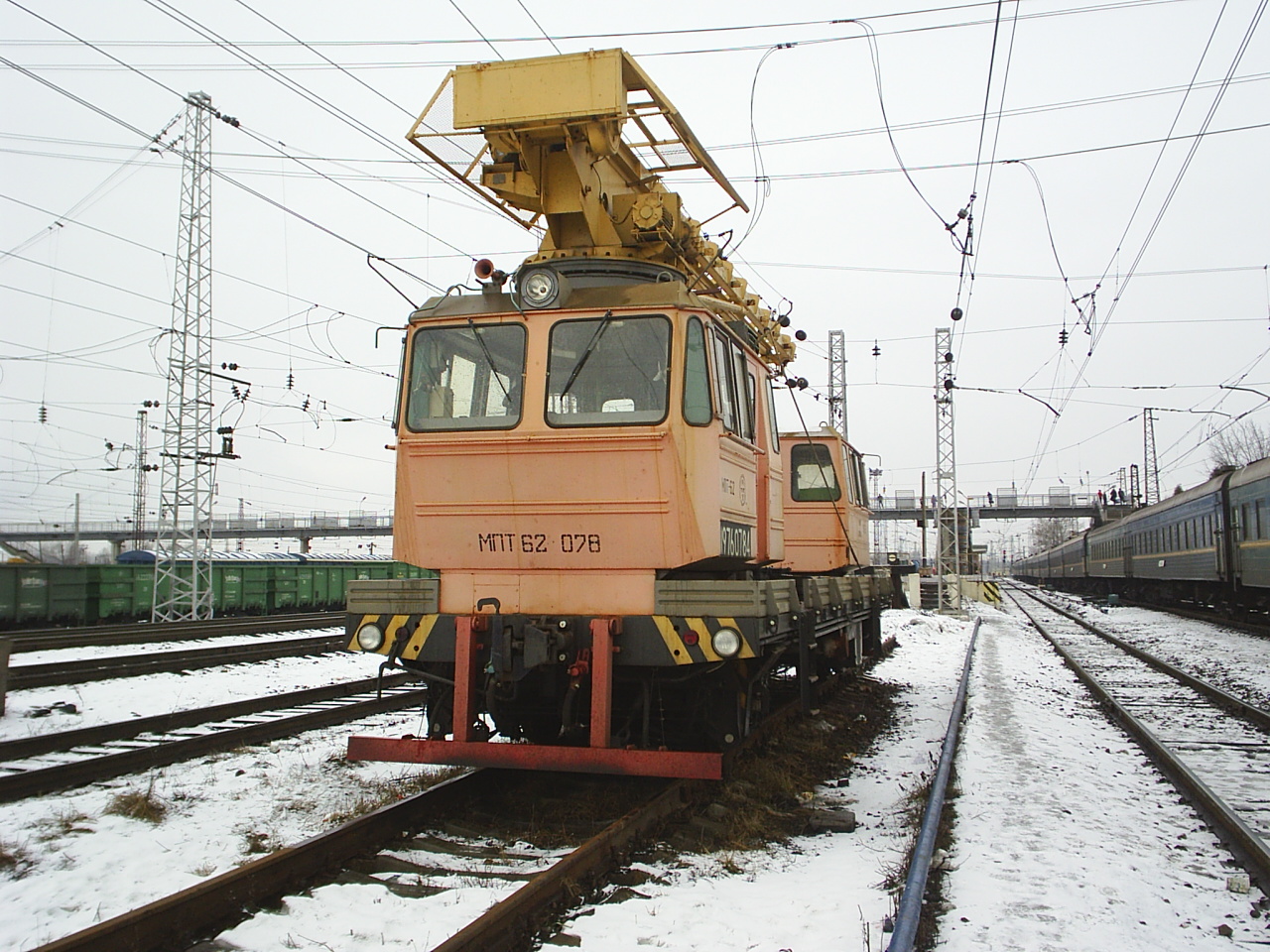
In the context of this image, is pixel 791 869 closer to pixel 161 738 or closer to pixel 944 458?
pixel 161 738

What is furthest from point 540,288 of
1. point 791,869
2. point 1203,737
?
point 1203,737

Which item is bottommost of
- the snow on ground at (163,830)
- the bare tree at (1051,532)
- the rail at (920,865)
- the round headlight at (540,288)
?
the snow on ground at (163,830)

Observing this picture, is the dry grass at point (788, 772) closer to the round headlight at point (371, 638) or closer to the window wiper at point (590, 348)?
the round headlight at point (371, 638)

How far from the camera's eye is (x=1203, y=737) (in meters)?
9.13

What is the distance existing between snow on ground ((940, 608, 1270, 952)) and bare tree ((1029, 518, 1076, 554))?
109 meters

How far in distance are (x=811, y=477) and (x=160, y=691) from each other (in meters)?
8.63

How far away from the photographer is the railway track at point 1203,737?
19.6ft

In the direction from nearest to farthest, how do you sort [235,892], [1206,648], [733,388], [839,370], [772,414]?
[235,892]
[733,388]
[772,414]
[1206,648]
[839,370]

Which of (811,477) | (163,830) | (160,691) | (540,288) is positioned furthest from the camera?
(811,477)

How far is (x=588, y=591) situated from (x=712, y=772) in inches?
Answer: 57.9

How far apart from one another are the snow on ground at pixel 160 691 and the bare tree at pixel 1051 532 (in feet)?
351

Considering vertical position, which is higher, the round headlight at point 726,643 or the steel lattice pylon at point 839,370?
the steel lattice pylon at point 839,370

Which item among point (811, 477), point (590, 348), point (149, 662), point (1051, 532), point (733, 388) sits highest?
point (1051, 532)

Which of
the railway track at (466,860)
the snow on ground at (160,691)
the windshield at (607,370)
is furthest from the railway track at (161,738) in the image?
the windshield at (607,370)
